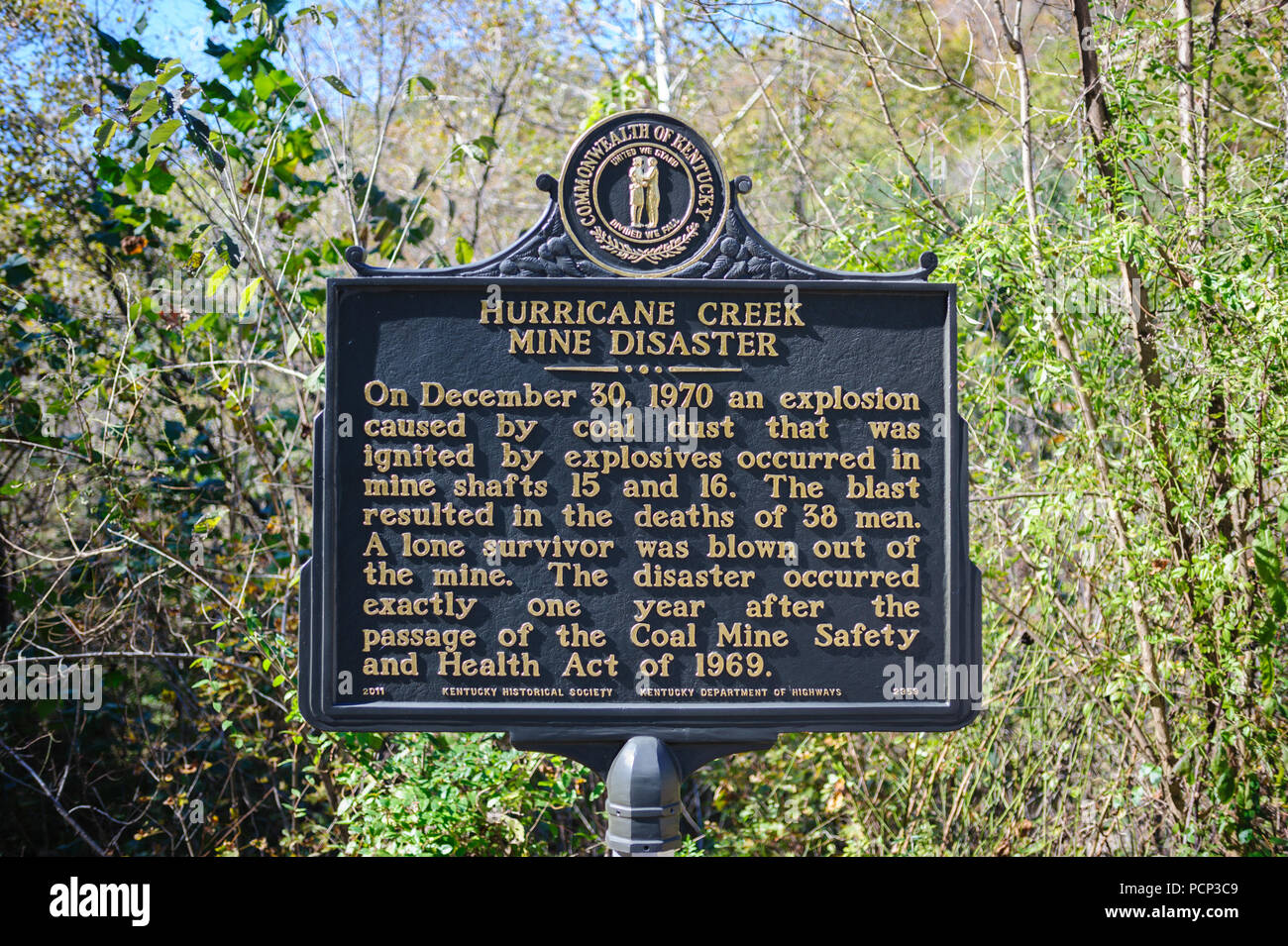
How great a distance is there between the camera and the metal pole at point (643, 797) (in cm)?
343

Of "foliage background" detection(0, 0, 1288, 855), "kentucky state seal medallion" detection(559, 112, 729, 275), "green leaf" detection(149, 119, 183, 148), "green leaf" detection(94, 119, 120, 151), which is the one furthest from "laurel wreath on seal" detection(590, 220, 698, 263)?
"green leaf" detection(94, 119, 120, 151)

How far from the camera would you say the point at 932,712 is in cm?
351

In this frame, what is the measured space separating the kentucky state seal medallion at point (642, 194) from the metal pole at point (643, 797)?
5.15 ft

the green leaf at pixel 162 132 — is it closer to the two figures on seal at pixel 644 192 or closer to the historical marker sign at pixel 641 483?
the historical marker sign at pixel 641 483

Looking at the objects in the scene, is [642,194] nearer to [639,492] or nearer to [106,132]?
[639,492]

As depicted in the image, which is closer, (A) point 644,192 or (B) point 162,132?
(A) point 644,192

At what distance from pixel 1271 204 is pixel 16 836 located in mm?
6637

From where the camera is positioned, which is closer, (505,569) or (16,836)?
(505,569)

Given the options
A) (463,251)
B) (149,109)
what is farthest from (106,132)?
(463,251)

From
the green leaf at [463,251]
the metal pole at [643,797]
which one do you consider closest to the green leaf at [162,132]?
the green leaf at [463,251]

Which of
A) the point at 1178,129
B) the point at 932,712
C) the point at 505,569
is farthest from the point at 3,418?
the point at 1178,129

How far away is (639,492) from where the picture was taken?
354 cm

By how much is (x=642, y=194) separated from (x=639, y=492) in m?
0.98

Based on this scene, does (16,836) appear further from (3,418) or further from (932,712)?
(932,712)
